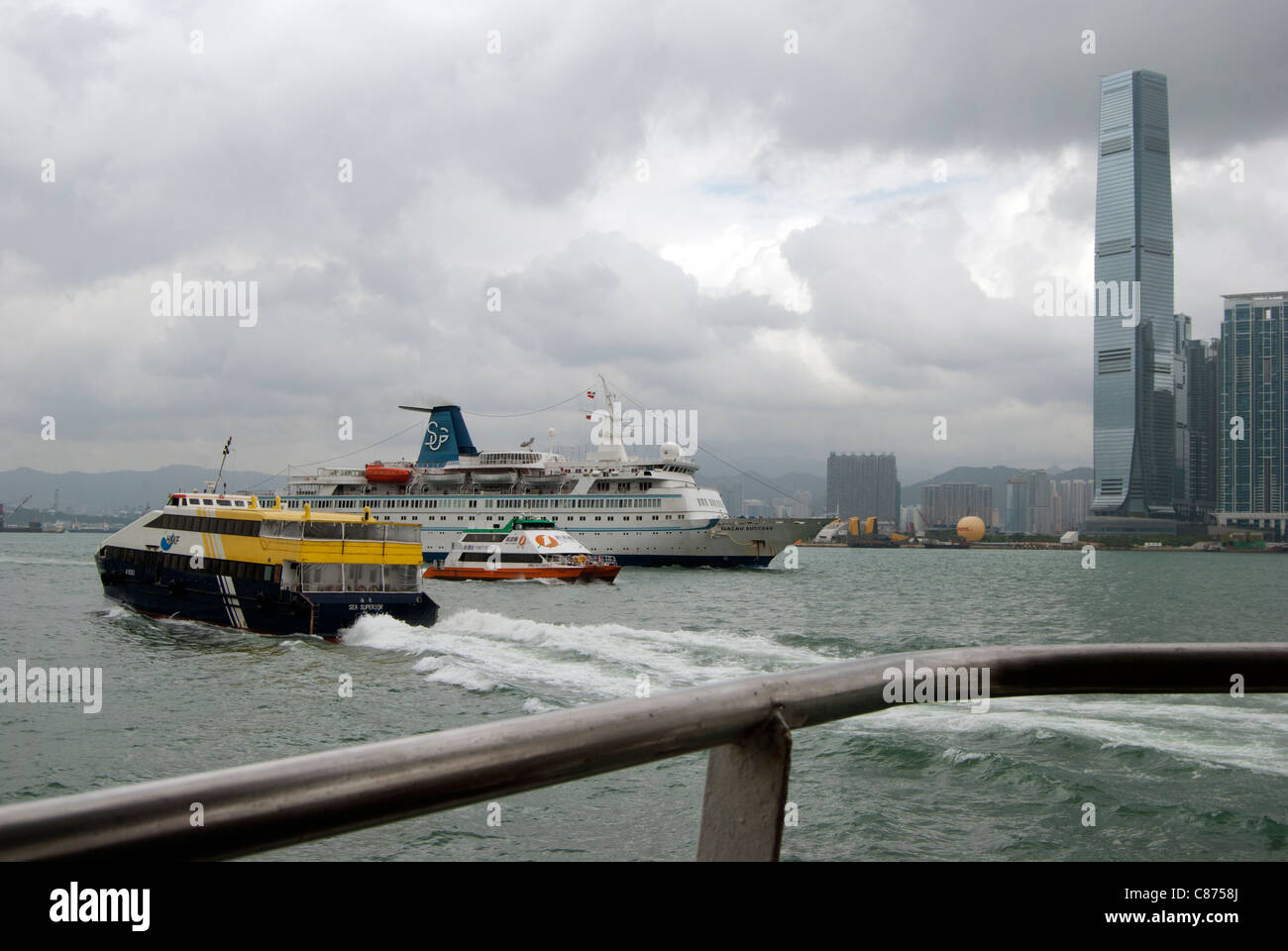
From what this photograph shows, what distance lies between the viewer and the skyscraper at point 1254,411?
148 meters

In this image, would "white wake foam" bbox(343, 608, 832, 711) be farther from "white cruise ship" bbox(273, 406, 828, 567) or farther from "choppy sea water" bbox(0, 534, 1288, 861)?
"white cruise ship" bbox(273, 406, 828, 567)

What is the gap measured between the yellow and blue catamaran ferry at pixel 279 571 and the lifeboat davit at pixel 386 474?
133ft

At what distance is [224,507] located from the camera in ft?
78.7

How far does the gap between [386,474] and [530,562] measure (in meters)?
27.9

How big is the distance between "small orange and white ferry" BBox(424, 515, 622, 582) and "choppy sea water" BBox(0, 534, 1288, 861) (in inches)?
520

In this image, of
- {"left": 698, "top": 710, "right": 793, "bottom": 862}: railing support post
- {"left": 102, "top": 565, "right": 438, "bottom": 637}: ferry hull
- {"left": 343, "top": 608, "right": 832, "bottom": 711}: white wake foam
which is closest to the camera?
{"left": 698, "top": 710, "right": 793, "bottom": 862}: railing support post

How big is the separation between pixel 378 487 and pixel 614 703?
66977 millimetres

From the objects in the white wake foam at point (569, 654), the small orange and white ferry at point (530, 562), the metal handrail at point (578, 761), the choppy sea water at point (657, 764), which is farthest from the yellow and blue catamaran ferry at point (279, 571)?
the metal handrail at point (578, 761)

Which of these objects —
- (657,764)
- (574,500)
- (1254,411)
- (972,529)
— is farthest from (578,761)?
(1254,411)

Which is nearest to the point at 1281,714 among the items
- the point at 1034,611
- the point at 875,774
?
the point at 875,774

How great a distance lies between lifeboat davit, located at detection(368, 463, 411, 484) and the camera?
6431 cm

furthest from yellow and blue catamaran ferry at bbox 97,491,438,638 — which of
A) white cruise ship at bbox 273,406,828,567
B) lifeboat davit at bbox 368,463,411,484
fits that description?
lifeboat davit at bbox 368,463,411,484

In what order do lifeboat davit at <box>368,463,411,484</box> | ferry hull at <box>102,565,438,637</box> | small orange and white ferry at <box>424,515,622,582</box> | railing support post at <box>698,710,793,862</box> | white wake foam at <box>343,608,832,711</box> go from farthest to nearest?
lifeboat davit at <box>368,463,411,484</box> → small orange and white ferry at <box>424,515,622,582</box> → ferry hull at <box>102,565,438,637</box> → white wake foam at <box>343,608,832,711</box> → railing support post at <box>698,710,793,862</box>
